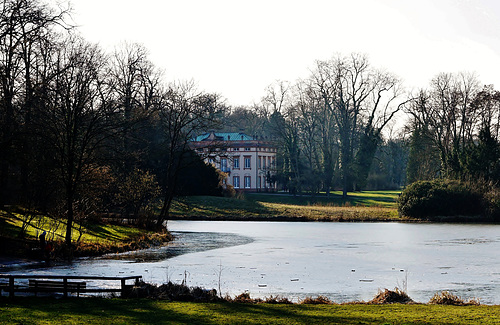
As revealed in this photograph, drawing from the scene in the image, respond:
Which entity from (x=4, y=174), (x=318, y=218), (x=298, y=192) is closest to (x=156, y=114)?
(x=318, y=218)

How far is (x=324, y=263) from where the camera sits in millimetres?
29281

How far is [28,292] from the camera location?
18547 millimetres

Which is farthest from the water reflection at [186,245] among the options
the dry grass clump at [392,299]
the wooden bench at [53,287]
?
the dry grass clump at [392,299]

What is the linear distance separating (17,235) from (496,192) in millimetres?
42039

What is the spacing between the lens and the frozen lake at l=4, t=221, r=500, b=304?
72.1 ft

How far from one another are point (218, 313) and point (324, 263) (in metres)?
14.1

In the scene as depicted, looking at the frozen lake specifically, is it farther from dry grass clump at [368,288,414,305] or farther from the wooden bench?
the wooden bench

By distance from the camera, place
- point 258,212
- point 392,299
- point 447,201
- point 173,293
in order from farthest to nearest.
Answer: point 258,212, point 447,201, point 392,299, point 173,293

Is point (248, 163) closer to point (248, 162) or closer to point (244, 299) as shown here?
point (248, 162)

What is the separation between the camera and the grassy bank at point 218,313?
14653 mm

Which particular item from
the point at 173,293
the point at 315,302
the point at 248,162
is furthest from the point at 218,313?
the point at 248,162

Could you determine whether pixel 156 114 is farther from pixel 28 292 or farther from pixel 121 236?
pixel 28 292

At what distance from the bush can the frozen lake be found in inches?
501

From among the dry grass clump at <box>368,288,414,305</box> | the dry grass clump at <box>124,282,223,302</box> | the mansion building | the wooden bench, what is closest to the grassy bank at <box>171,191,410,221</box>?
the mansion building
